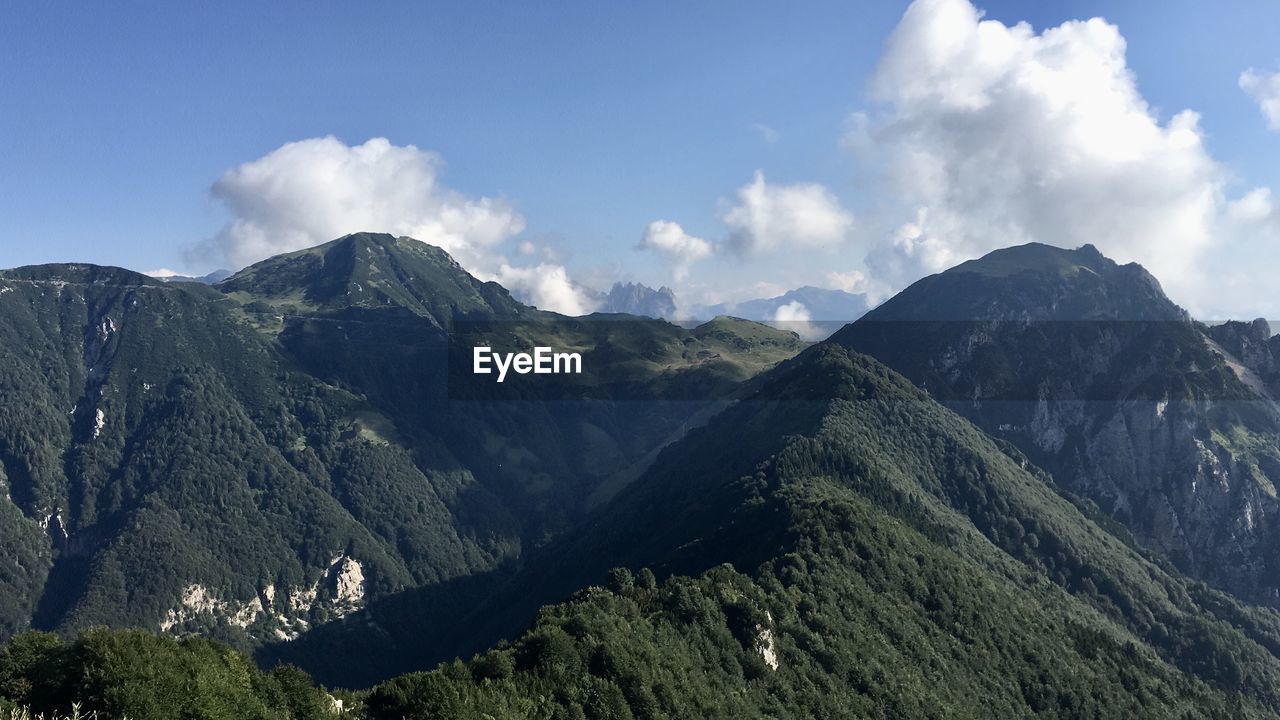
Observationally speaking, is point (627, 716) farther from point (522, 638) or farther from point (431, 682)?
point (431, 682)

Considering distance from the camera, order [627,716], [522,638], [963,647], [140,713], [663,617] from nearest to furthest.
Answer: [140,713] → [627,716] → [522,638] → [663,617] → [963,647]

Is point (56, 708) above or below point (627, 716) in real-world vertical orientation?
above

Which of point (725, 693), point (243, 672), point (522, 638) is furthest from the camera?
point (725, 693)

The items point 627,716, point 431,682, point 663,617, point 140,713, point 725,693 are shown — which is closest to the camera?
point 140,713

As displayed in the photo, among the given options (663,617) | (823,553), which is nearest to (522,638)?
(663,617)

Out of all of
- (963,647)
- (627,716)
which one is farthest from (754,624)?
(963,647)

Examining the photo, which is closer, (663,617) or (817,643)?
(663,617)

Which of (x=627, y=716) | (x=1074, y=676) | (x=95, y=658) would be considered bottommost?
(x=1074, y=676)

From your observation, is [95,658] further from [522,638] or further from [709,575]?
[709,575]

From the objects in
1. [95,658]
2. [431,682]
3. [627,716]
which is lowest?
[627,716]
